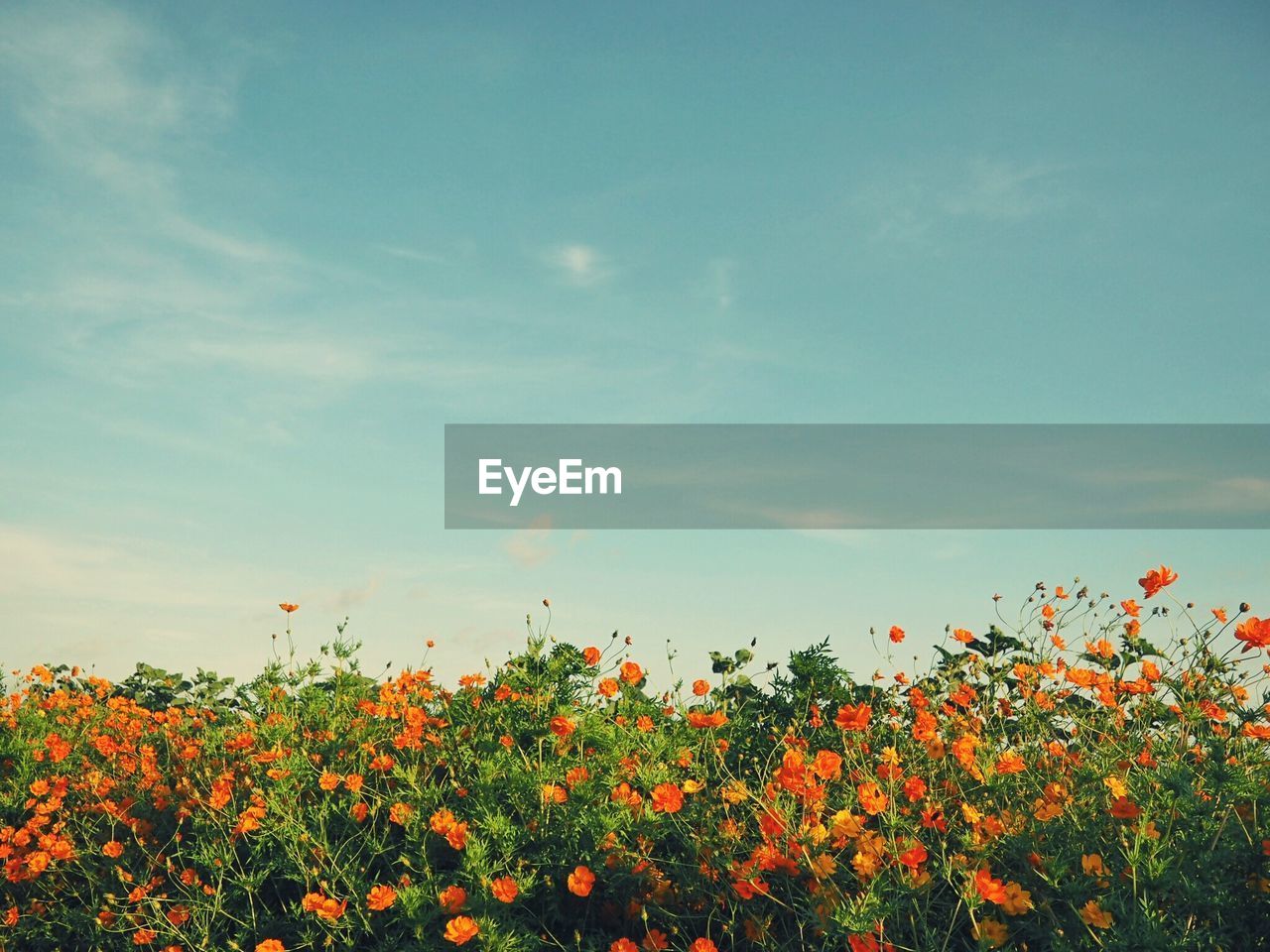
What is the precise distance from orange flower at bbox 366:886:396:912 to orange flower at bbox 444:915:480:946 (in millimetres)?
346

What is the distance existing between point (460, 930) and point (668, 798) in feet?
2.73

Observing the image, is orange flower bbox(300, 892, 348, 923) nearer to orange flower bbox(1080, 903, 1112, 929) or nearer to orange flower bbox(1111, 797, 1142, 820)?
orange flower bbox(1080, 903, 1112, 929)

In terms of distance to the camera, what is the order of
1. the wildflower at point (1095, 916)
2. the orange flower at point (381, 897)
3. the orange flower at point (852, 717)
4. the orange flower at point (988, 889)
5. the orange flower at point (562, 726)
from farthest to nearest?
the orange flower at point (562, 726)
the orange flower at point (381, 897)
the orange flower at point (852, 717)
the orange flower at point (988, 889)
the wildflower at point (1095, 916)

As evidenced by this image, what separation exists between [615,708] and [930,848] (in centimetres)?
208

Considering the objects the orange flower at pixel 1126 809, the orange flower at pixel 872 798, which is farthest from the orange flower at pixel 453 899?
the orange flower at pixel 1126 809

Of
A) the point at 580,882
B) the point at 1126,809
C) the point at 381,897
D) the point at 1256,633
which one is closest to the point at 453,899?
the point at 381,897

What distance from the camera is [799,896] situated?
340 centimetres

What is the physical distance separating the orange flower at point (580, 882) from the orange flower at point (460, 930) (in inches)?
14.0

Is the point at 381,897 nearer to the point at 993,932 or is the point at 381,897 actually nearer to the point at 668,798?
the point at 668,798

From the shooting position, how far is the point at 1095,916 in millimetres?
2857

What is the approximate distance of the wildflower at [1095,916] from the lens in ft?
9.27

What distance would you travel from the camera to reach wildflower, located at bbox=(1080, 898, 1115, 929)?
2.83 metres

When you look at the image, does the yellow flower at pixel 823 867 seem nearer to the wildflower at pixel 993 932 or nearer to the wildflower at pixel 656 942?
the wildflower at pixel 993 932

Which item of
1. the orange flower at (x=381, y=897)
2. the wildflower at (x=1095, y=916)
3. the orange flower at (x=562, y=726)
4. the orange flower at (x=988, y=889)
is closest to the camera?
the wildflower at (x=1095, y=916)
